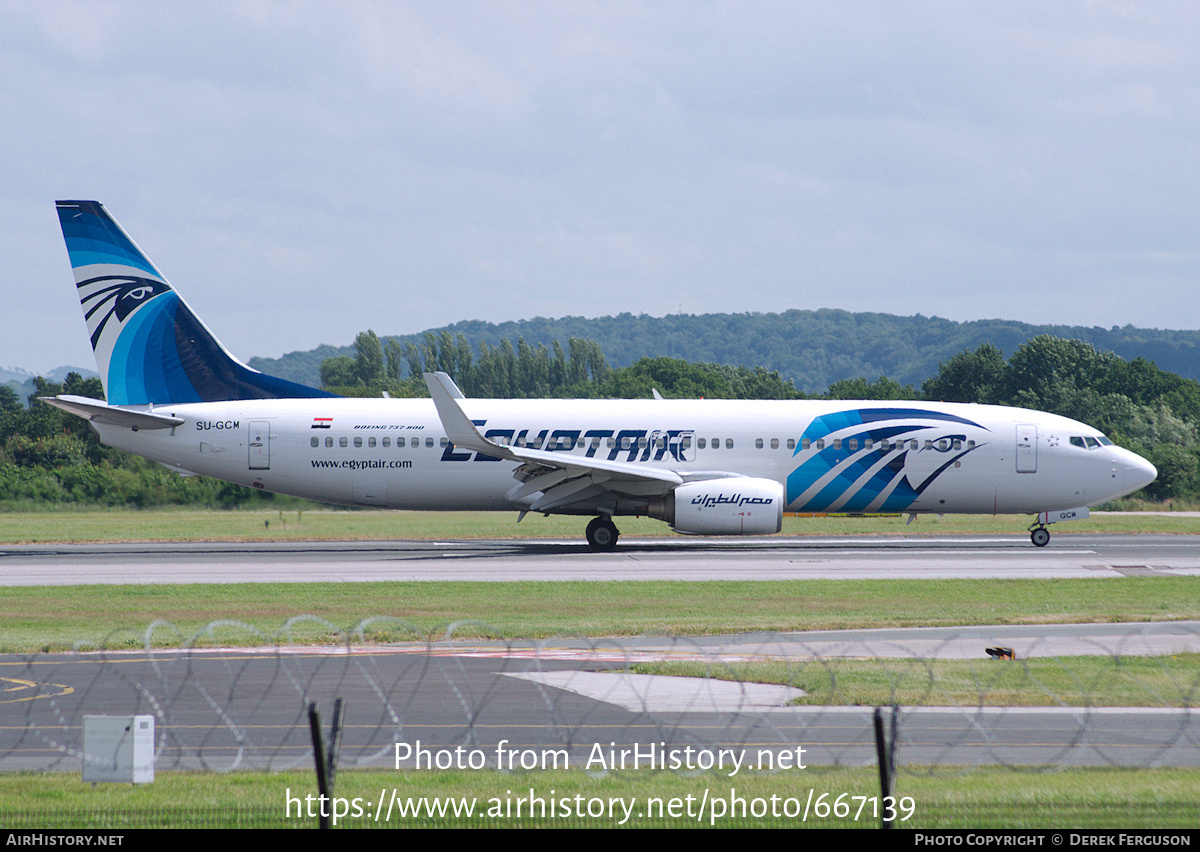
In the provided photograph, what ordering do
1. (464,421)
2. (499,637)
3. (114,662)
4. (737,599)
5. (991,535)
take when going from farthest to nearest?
(991,535) → (464,421) → (737,599) → (499,637) → (114,662)

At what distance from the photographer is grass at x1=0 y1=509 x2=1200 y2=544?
4362 cm

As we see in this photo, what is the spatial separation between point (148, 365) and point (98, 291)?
2954 mm

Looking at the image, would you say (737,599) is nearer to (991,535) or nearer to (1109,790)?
(1109,790)

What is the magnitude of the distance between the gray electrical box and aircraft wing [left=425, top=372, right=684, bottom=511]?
916 inches

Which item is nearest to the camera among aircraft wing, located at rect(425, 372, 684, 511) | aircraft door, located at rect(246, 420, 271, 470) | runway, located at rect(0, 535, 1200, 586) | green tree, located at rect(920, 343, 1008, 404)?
runway, located at rect(0, 535, 1200, 586)

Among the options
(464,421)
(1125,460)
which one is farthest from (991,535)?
(464,421)

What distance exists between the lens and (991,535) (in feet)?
144

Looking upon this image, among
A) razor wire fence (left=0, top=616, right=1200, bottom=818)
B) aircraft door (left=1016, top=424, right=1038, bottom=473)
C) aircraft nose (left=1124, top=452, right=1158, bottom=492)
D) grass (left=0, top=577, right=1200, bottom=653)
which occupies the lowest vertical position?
grass (left=0, top=577, right=1200, bottom=653)

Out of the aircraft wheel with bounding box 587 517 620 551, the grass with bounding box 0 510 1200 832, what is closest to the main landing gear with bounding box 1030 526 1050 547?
the grass with bounding box 0 510 1200 832

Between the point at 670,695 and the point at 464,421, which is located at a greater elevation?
the point at 464,421

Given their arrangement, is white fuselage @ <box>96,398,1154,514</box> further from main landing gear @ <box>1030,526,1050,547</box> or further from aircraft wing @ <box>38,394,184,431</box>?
main landing gear @ <box>1030,526,1050,547</box>

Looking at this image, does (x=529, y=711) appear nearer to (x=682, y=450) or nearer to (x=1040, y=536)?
(x=682, y=450)

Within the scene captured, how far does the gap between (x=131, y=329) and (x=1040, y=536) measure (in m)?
29.7

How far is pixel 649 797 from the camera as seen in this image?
32.9 feet
